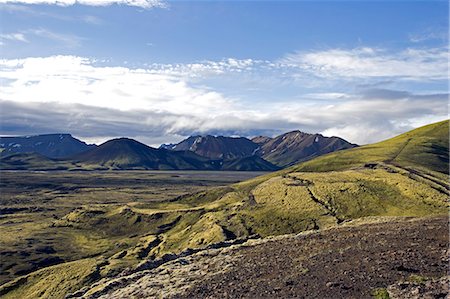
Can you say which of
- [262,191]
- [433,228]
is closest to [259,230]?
[262,191]

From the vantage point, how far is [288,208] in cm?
13050

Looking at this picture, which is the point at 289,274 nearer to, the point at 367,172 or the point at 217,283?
the point at 217,283

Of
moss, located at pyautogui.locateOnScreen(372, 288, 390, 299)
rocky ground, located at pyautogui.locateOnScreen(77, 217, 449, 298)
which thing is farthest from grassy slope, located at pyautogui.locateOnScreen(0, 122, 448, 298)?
moss, located at pyautogui.locateOnScreen(372, 288, 390, 299)

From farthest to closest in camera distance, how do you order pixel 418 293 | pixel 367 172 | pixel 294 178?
pixel 294 178 → pixel 367 172 → pixel 418 293

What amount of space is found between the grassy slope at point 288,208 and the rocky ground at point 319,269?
50025 millimetres

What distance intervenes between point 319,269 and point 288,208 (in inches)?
3441

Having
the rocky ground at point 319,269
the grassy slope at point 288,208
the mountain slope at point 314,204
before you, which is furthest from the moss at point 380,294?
the grassy slope at point 288,208

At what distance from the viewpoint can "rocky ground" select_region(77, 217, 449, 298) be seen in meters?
38.3

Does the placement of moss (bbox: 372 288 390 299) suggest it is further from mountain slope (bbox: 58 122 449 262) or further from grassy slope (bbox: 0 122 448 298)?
grassy slope (bbox: 0 122 448 298)

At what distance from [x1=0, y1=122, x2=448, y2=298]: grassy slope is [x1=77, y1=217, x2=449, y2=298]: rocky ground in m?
50.0

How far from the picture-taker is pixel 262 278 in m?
44.1

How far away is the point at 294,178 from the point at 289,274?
13001 centimetres

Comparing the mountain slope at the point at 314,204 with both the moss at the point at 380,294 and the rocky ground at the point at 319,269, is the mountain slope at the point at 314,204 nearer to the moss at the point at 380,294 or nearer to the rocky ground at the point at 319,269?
the rocky ground at the point at 319,269

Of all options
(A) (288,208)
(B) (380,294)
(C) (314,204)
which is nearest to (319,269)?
(B) (380,294)
